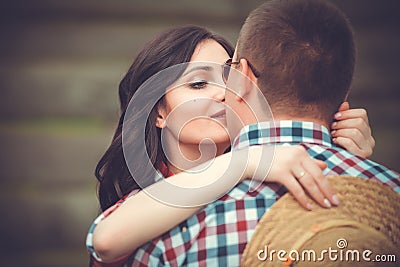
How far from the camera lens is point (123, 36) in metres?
2.90

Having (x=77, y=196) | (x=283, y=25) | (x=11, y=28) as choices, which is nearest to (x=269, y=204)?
(x=283, y=25)

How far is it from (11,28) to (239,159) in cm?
201

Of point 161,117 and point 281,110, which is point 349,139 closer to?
point 281,110

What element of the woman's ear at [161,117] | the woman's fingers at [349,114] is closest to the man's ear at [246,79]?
the woman's fingers at [349,114]

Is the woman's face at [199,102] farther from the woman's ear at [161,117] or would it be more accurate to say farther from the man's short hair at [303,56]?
the man's short hair at [303,56]

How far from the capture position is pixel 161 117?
70.9 inches

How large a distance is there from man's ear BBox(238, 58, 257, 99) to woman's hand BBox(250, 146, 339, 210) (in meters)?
0.14

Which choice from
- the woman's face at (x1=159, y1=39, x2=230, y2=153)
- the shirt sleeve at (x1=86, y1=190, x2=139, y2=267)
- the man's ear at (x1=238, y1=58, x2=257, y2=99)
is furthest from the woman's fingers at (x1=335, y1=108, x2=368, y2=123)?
the shirt sleeve at (x1=86, y1=190, x2=139, y2=267)

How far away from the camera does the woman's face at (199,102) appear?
5.46 feet

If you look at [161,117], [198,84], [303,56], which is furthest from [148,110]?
[303,56]

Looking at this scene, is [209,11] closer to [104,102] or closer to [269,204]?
[104,102]

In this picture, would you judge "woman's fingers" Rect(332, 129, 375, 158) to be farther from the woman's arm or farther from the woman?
the woman's arm

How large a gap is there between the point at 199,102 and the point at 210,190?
587 mm

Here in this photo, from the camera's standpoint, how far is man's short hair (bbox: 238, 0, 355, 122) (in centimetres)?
116
